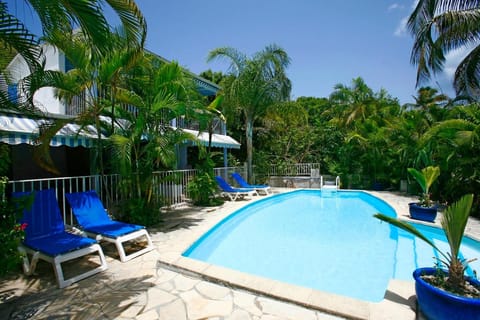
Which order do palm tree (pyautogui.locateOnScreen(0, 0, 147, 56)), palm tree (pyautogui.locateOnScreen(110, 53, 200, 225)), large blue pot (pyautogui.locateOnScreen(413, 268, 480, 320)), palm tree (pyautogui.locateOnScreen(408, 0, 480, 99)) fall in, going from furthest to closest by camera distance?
palm tree (pyautogui.locateOnScreen(408, 0, 480, 99))
palm tree (pyautogui.locateOnScreen(110, 53, 200, 225))
palm tree (pyautogui.locateOnScreen(0, 0, 147, 56))
large blue pot (pyautogui.locateOnScreen(413, 268, 480, 320))

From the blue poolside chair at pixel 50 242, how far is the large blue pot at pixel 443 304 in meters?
6.62

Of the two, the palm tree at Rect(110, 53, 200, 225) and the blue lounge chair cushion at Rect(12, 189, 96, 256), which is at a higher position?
the palm tree at Rect(110, 53, 200, 225)

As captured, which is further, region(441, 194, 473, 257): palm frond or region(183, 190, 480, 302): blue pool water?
region(183, 190, 480, 302): blue pool water

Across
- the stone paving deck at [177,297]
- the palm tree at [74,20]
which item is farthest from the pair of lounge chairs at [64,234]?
the palm tree at [74,20]

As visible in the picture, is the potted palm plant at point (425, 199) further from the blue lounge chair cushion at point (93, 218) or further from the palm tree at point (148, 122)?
the blue lounge chair cushion at point (93, 218)

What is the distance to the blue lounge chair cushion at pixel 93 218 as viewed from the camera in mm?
7039

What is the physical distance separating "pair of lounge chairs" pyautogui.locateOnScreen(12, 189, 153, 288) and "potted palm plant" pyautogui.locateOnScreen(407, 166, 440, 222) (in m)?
10.9

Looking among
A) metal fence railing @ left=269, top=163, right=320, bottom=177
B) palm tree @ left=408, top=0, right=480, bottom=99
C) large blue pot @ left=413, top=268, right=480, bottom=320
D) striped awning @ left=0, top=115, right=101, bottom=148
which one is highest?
palm tree @ left=408, top=0, right=480, bottom=99

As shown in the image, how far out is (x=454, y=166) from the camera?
41.4 ft

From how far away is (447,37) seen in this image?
39.0 ft

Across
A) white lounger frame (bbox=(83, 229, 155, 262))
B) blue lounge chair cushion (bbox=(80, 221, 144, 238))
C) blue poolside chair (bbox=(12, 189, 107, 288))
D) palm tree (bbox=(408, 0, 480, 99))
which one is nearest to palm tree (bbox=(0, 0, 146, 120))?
blue poolside chair (bbox=(12, 189, 107, 288))

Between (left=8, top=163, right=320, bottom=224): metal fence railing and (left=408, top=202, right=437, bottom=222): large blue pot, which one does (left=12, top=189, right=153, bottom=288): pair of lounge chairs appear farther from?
(left=408, top=202, right=437, bottom=222): large blue pot

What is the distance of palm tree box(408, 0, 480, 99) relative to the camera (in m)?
11.1

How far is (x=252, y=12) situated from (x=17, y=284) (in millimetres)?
15369
